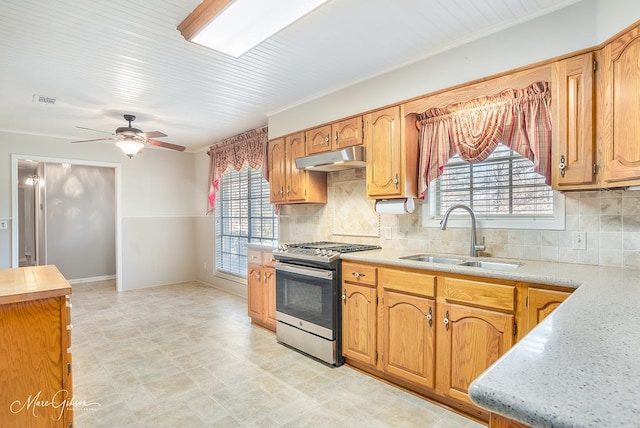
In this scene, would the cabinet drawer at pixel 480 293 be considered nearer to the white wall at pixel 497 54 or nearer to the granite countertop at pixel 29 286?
the white wall at pixel 497 54

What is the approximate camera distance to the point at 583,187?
196cm

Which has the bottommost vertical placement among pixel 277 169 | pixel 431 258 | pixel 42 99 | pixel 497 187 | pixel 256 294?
pixel 256 294

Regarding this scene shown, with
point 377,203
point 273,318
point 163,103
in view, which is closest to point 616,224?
point 377,203

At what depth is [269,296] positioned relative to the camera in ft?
12.3

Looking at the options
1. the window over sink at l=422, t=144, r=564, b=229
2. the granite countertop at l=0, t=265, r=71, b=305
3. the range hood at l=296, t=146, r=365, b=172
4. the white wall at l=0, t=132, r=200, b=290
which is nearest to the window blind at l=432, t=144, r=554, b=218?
the window over sink at l=422, t=144, r=564, b=229

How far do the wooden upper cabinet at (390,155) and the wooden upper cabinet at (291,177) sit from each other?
833mm

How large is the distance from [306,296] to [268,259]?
2.68 ft

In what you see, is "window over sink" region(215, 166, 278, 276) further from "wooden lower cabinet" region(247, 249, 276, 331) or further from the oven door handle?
the oven door handle

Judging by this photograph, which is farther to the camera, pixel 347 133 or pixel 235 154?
pixel 235 154

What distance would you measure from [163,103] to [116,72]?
2.72ft

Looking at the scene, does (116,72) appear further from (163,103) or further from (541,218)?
(541,218)

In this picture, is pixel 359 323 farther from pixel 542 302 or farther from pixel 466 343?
pixel 542 302

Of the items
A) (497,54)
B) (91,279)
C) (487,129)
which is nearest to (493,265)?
(487,129)

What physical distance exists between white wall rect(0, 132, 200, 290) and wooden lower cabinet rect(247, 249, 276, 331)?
2.90m
